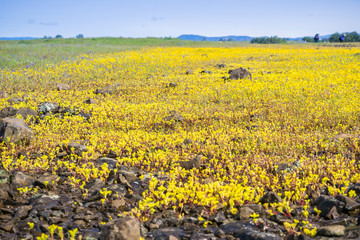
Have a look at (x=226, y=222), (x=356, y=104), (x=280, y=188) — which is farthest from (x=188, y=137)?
(x=356, y=104)

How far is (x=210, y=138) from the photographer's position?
287 inches

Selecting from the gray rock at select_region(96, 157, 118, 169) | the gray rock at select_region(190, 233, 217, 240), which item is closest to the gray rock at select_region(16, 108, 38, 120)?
the gray rock at select_region(96, 157, 118, 169)

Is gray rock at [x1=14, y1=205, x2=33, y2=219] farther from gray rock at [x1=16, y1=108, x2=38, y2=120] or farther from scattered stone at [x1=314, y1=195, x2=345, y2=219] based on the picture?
gray rock at [x1=16, y1=108, x2=38, y2=120]

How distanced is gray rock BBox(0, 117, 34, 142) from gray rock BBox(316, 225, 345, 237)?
20.5 ft

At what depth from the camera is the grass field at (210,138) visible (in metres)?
4.57

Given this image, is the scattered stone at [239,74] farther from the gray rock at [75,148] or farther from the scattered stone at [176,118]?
the gray rock at [75,148]

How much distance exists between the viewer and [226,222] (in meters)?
3.95

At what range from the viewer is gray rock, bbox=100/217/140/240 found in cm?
318

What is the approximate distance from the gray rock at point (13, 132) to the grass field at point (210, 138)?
0.17 m

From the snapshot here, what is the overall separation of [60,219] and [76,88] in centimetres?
1144

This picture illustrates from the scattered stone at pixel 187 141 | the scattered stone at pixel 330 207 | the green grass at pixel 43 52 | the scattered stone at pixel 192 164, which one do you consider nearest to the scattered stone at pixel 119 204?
the scattered stone at pixel 192 164

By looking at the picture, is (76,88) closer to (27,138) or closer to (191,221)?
(27,138)

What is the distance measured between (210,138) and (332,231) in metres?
4.10

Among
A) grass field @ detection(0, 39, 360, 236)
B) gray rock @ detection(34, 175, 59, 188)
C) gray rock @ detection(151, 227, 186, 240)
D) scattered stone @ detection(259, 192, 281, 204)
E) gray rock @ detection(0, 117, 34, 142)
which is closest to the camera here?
gray rock @ detection(151, 227, 186, 240)
